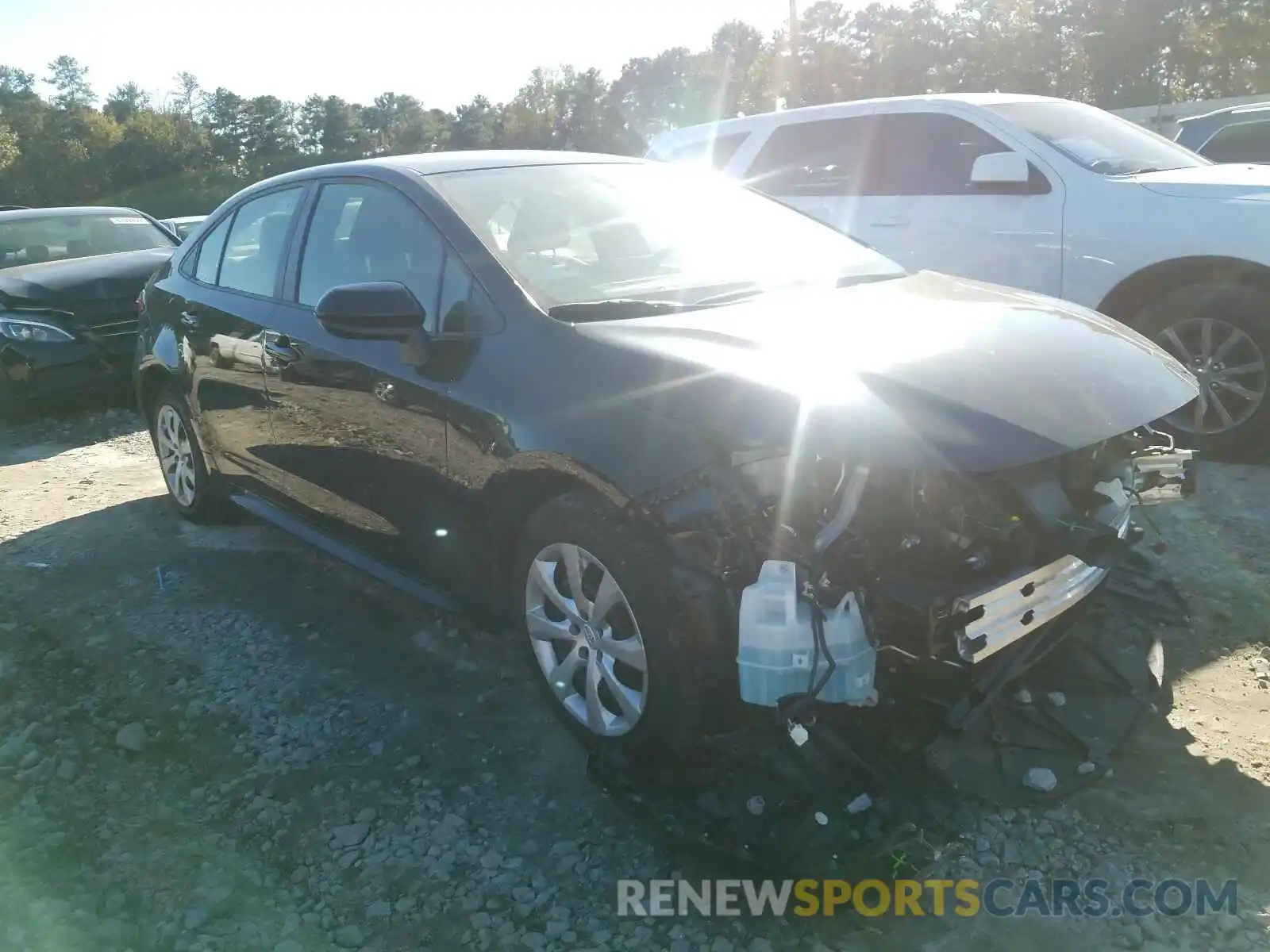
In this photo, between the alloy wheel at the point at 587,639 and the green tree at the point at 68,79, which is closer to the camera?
the alloy wheel at the point at 587,639

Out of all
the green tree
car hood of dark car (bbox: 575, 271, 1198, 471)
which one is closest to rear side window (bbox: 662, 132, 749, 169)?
car hood of dark car (bbox: 575, 271, 1198, 471)

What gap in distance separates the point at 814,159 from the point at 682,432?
16.3 feet

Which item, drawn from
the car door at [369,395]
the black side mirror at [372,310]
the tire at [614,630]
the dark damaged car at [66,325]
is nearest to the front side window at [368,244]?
the car door at [369,395]

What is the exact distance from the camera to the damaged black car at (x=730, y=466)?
2.46 m

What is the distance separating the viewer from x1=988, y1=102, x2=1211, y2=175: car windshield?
18.5ft

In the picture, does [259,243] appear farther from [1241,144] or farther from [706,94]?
[706,94]

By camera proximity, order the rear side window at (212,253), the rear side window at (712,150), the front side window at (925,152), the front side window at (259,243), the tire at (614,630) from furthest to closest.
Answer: the rear side window at (712,150) → the front side window at (925,152) → the rear side window at (212,253) → the front side window at (259,243) → the tire at (614,630)

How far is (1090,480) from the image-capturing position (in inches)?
110

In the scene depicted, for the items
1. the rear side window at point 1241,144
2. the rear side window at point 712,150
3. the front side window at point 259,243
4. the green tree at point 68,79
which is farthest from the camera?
the green tree at point 68,79

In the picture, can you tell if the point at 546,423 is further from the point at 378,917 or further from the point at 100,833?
the point at 100,833

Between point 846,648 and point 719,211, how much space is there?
2.05m

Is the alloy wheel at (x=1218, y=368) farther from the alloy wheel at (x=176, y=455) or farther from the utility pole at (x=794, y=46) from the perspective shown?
the utility pole at (x=794, y=46)

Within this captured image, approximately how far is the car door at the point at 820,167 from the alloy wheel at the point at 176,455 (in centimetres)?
387

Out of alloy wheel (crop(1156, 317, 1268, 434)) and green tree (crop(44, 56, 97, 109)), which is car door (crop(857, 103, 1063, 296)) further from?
green tree (crop(44, 56, 97, 109))
